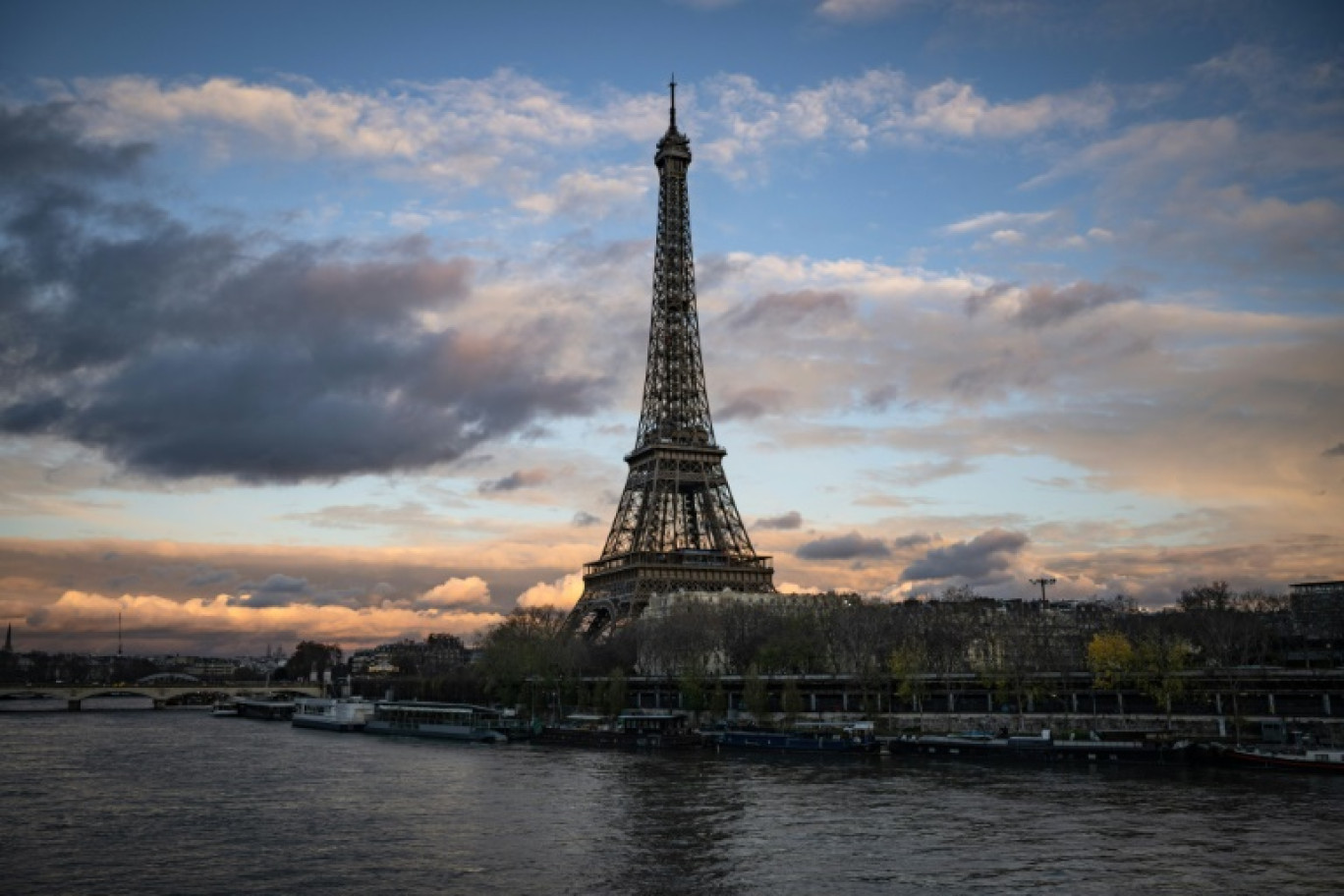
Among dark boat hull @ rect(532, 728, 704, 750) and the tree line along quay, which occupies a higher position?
the tree line along quay

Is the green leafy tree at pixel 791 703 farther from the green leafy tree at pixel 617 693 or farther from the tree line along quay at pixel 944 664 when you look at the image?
the green leafy tree at pixel 617 693

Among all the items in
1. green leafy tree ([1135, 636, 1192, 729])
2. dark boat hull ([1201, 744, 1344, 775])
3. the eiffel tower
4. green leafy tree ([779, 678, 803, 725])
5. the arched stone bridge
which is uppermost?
the eiffel tower

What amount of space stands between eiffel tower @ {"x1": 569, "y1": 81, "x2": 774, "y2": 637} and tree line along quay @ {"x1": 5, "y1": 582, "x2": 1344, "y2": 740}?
327 cm

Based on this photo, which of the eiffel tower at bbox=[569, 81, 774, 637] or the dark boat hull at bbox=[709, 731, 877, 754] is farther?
the eiffel tower at bbox=[569, 81, 774, 637]

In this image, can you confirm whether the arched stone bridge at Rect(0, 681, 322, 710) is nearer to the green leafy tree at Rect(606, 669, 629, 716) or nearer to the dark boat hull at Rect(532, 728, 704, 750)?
the green leafy tree at Rect(606, 669, 629, 716)

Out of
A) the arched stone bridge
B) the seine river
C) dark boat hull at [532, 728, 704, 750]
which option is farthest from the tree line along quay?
the arched stone bridge

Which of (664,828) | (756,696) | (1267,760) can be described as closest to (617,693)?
(756,696)

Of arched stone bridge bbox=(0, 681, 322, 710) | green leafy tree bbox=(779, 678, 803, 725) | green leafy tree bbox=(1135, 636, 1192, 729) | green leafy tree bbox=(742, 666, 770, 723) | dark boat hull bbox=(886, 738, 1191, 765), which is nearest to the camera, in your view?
dark boat hull bbox=(886, 738, 1191, 765)

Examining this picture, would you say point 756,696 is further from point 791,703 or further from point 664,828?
point 664,828

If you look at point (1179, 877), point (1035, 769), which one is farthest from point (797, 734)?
point (1179, 877)

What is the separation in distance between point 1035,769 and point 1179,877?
2984 cm

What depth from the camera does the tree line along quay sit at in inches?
2933

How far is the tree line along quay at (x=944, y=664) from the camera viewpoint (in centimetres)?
7450

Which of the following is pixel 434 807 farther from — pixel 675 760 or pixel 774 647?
pixel 774 647
